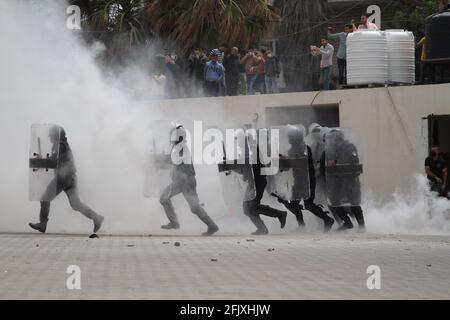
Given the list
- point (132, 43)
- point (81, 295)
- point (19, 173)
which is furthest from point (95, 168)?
point (81, 295)

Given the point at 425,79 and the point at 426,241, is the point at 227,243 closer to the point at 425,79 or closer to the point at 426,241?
the point at 426,241

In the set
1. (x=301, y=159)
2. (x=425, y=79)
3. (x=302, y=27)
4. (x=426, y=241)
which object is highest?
(x=302, y=27)

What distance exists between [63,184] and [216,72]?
6794 mm

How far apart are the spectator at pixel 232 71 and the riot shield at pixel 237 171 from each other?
4.62 meters

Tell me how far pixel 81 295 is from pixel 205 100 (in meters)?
14.0

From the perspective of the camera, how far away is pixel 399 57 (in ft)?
75.8

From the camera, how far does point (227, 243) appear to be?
1669cm

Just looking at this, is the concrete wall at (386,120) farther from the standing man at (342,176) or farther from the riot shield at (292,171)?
the riot shield at (292,171)

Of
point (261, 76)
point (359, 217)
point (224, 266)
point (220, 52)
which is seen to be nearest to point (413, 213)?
point (359, 217)

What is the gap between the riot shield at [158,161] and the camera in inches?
761

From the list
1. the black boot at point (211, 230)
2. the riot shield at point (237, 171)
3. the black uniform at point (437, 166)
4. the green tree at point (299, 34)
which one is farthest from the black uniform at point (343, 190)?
the green tree at point (299, 34)

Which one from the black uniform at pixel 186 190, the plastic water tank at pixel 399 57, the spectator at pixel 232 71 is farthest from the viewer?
the spectator at pixel 232 71

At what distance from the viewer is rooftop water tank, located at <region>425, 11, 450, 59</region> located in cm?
2144

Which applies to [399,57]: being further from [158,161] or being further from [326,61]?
[158,161]
